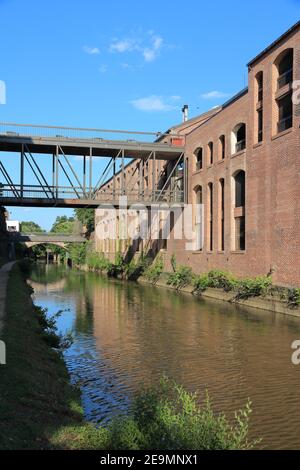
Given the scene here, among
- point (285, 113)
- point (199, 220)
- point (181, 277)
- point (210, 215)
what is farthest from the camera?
point (199, 220)

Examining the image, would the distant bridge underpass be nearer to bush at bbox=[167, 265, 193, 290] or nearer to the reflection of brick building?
bush at bbox=[167, 265, 193, 290]

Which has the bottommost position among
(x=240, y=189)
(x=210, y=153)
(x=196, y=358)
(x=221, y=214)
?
(x=196, y=358)

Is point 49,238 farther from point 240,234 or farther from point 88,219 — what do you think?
point 240,234

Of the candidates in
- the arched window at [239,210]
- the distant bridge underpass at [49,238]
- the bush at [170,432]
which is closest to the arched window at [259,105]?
the arched window at [239,210]

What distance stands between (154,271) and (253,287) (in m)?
17.3

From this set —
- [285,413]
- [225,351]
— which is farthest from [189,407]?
[225,351]

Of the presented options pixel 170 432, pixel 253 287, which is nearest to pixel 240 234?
pixel 253 287

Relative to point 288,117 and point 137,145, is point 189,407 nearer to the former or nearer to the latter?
point 288,117

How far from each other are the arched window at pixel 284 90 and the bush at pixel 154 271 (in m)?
18.9

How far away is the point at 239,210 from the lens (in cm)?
2769

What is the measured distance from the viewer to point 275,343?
14727mm

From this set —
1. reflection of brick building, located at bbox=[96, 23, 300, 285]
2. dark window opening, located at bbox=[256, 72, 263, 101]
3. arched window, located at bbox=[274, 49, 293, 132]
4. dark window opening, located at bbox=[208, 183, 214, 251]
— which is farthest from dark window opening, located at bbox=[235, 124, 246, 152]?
dark window opening, located at bbox=[208, 183, 214, 251]

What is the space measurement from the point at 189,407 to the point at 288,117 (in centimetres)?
Result: 1942

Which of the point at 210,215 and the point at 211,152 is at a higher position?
the point at 211,152
